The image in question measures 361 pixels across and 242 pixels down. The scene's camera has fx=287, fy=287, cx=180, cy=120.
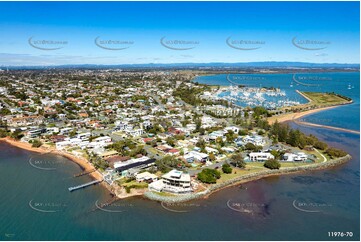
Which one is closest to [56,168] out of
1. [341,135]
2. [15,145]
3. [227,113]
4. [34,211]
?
[34,211]

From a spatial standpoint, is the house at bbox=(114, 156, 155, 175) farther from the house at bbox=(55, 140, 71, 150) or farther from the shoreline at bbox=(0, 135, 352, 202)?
the house at bbox=(55, 140, 71, 150)

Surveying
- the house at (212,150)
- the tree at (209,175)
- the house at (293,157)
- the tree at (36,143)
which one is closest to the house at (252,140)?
the house at (212,150)

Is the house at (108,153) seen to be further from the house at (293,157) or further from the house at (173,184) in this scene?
the house at (293,157)

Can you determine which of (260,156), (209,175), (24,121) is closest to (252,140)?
(260,156)

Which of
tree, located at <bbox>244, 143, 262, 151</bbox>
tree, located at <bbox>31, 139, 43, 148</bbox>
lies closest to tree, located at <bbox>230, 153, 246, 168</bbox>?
tree, located at <bbox>244, 143, 262, 151</bbox>

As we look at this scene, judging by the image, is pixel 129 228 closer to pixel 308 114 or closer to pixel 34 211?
pixel 34 211
